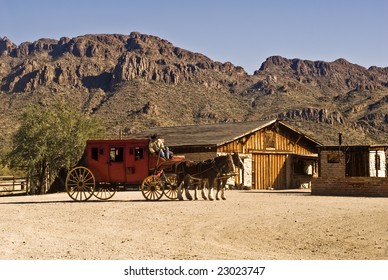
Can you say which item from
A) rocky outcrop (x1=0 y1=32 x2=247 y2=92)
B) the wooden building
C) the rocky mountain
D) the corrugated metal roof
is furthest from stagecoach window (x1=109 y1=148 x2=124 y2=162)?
rocky outcrop (x1=0 y1=32 x2=247 y2=92)

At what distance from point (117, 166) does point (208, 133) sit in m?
15.3

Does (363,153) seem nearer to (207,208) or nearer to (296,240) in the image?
(207,208)

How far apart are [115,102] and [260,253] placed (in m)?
93.8

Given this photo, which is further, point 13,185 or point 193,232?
point 13,185

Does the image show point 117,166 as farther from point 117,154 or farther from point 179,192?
point 179,192

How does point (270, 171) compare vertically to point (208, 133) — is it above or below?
below

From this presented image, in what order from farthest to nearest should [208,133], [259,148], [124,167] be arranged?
[208,133] < [259,148] < [124,167]

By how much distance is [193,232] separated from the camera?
12.7 m

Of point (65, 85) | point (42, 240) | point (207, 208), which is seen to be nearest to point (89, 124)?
point (207, 208)

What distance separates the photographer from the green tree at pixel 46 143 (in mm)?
33344

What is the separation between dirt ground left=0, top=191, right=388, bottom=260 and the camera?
1005 cm

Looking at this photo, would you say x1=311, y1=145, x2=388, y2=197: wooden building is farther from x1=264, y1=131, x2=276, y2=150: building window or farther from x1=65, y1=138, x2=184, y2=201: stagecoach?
x1=65, y1=138, x2=184, y2=201: stagecoach

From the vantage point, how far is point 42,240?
1161cm

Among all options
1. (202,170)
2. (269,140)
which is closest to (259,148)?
(269,140)
